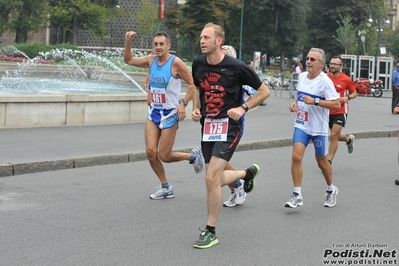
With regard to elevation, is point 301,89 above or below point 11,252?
above

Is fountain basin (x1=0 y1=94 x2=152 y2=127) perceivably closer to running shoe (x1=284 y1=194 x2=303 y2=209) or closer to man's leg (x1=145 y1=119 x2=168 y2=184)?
man's leg (x1=145 y1=119 x2=168 y2=184)

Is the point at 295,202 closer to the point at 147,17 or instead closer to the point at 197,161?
the point at 197,161

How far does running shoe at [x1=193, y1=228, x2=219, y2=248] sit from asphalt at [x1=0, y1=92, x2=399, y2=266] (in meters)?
0.08

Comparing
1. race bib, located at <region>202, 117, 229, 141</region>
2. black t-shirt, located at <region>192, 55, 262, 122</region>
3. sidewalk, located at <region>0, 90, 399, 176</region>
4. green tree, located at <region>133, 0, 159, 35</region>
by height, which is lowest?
sidewalk, located at <region>0, 90, 399, 176</region>

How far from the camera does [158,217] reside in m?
8.48

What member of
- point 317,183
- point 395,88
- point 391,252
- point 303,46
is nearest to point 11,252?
point 391,252

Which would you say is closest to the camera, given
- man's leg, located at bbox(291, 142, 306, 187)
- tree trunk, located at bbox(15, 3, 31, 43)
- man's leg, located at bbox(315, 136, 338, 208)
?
man's leg, located at bbox(291, 142, 306, 187)

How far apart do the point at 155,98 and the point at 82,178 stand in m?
2.59

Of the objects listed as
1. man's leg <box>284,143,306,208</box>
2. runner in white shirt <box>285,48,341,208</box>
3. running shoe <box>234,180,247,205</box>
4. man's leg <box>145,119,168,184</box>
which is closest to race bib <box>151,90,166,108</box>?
man's leg <box>145,119,168,184</box>

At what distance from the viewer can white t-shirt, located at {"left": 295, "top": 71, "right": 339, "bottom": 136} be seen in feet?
30.3

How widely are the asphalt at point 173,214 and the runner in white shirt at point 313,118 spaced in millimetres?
341

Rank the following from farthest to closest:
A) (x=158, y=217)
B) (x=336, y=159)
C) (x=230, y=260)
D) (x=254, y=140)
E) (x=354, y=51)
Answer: (x=354, y=51), (x=254, y=140), (x=336, y=159), (x=158, y=217), (x=230, y=260)

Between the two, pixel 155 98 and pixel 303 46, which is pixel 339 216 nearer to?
pixel 155 98

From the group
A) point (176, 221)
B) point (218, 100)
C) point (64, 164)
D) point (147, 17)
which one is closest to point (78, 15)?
point (147, 17)
